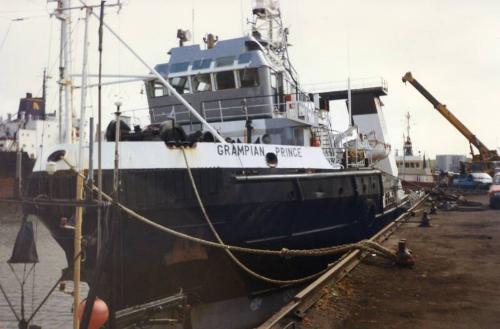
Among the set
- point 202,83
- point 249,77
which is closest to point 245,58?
point 249,77

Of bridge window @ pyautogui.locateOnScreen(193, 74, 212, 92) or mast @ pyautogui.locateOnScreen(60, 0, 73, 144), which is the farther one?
bridge window @ pyautogui.locateOnScreen(193, 74, 212, 92)

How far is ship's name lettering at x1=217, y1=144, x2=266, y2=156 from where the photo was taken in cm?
689

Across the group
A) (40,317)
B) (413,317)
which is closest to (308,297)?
(413,317)

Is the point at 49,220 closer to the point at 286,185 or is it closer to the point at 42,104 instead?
the point at 286,185

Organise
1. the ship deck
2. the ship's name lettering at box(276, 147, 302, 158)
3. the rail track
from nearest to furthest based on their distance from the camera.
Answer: the rail track, the ship deck, the ship's name lettering at box(276, 147, 302, 158)

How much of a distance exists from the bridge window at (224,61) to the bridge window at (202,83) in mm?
386

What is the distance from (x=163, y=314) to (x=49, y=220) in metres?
2.35

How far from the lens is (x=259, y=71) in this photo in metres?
10.1

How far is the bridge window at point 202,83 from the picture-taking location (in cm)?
1056

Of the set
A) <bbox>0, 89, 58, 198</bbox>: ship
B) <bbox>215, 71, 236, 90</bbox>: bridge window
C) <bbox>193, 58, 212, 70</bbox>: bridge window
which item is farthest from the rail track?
<bbox>0, 89, 58, 198</bbox>: ship

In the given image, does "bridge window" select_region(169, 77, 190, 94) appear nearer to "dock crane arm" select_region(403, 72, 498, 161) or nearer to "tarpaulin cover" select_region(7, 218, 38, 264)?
"tarpaulin cover" select_region(7, 218, 38, 264)

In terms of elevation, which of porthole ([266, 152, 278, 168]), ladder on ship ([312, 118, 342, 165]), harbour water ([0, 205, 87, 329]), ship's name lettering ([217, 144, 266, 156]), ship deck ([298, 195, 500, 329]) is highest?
ladder on ship ([312, 118, 342, 165])

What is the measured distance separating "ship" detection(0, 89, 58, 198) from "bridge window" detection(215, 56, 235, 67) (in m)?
9.58

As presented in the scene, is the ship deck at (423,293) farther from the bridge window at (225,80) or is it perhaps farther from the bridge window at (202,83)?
the bridge window at (202,83)
